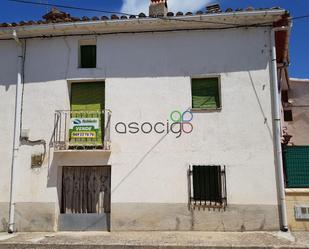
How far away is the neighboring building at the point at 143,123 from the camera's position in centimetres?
819

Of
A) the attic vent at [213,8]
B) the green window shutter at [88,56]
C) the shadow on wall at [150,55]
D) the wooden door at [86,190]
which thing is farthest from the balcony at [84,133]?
the attic vent at [213,8]

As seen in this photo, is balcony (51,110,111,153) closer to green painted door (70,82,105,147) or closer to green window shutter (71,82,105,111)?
green painted door (70,82,105,147)

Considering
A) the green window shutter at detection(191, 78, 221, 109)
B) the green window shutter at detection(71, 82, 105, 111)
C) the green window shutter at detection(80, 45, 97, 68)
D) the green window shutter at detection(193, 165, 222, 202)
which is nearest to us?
the green window shutter at detection(193, 165, 222, 202)

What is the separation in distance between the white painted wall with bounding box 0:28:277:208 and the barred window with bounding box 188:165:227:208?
0.60 ft

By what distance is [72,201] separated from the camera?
8758 mm

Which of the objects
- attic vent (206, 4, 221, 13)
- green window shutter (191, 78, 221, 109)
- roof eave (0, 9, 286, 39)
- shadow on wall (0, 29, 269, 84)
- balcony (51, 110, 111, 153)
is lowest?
balcony (51, 110, 111, 153)

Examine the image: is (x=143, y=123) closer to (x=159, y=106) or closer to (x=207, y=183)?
(x=159, y=106)

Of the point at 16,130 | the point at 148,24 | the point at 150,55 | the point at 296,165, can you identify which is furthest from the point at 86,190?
the point at 296,165

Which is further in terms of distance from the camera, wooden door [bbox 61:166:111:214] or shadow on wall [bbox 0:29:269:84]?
wooden door [bbox 61:166:111:214]

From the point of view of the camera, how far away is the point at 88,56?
30.2 ft

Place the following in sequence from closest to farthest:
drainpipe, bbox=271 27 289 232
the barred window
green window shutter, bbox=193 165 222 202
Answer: drainpipe, bbox=271 27 289 232 → the barred window → green window shutter, bbox=193 165 222 202

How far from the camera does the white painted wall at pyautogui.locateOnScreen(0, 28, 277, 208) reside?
27.0 feet

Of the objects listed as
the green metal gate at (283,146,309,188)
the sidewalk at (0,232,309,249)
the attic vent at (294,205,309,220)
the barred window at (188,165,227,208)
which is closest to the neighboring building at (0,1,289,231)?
the barred window at (188,165,227,208)

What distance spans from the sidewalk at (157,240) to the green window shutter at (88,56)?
4699mm
